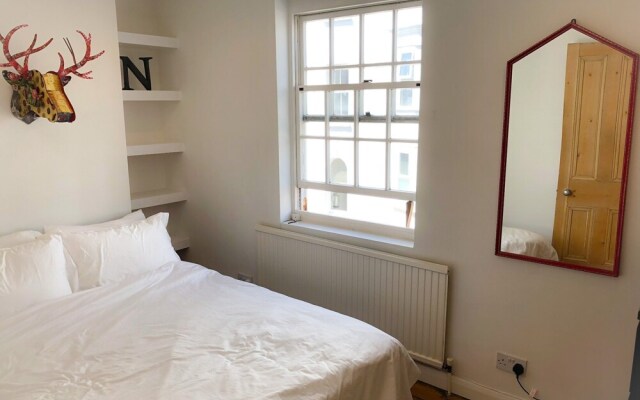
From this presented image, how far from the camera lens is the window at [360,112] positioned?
2.62 m

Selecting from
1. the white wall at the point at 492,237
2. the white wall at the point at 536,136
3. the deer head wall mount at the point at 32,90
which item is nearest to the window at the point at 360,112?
the white wall at the point at 492,237

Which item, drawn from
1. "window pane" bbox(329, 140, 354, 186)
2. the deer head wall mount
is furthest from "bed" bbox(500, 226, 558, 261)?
the deer head wall mount

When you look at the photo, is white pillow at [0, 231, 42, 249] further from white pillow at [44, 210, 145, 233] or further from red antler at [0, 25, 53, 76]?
red antler at [0, 25, 53, 76]

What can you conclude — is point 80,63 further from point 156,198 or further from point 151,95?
point 156,198

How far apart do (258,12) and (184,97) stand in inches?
36.2

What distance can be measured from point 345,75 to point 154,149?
1479 millimetres

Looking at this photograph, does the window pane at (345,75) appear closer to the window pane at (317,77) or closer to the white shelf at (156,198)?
the window pane at (317,77)

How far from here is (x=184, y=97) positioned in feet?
11.5

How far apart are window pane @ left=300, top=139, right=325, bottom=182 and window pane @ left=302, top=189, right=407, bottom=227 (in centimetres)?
11

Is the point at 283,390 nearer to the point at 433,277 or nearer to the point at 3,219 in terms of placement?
the point at 433,277

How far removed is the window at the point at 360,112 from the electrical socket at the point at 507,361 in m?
0.85

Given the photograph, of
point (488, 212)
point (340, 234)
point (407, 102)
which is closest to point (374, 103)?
point (407, 102)

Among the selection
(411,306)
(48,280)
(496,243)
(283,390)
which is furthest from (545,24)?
(48,280)

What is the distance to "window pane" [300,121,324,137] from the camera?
303 centimetres
